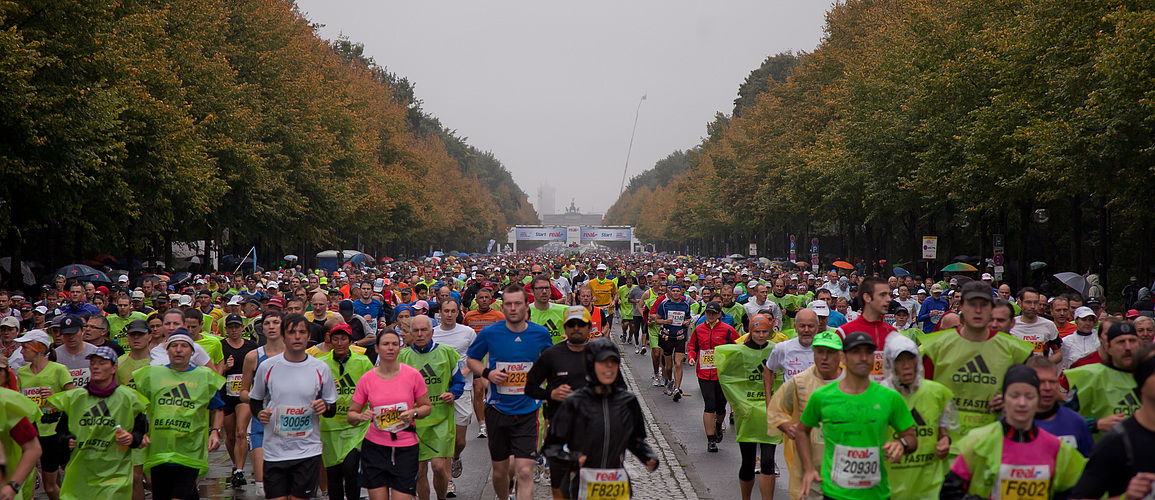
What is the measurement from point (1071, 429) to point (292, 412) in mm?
4665

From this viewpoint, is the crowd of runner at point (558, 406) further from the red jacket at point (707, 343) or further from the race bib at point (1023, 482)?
the red jacket at point (707, 343)

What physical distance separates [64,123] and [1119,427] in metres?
18.6

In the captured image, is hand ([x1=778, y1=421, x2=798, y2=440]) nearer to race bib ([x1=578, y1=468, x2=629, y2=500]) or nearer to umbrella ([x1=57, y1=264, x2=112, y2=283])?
race bib ([x1=578, y1=468, x2=629, y2=500])

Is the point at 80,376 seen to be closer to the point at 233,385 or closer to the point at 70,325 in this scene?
the point at 70,325

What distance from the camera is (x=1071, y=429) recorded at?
5078mm

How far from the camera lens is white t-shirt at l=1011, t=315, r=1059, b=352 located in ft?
31.6

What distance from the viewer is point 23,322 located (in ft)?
49.5

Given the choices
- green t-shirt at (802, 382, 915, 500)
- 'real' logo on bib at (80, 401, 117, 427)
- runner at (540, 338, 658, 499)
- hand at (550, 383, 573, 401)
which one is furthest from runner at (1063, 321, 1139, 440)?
'real' logo on bib at (80, 401, 117, 427)

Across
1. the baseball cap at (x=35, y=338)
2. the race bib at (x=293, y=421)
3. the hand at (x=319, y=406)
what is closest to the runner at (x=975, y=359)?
the hand at (x=319, y=406)

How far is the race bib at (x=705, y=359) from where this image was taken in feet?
37.7

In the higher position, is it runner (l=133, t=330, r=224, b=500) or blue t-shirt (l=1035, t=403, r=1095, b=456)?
blue t-shirt (l=1035, t=403, r=1095, b=456)

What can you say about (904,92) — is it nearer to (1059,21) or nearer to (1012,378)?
(1059,21)

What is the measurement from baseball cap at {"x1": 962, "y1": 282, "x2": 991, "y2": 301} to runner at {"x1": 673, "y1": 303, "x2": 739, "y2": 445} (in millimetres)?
4625

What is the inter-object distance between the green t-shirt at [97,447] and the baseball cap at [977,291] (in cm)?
528
